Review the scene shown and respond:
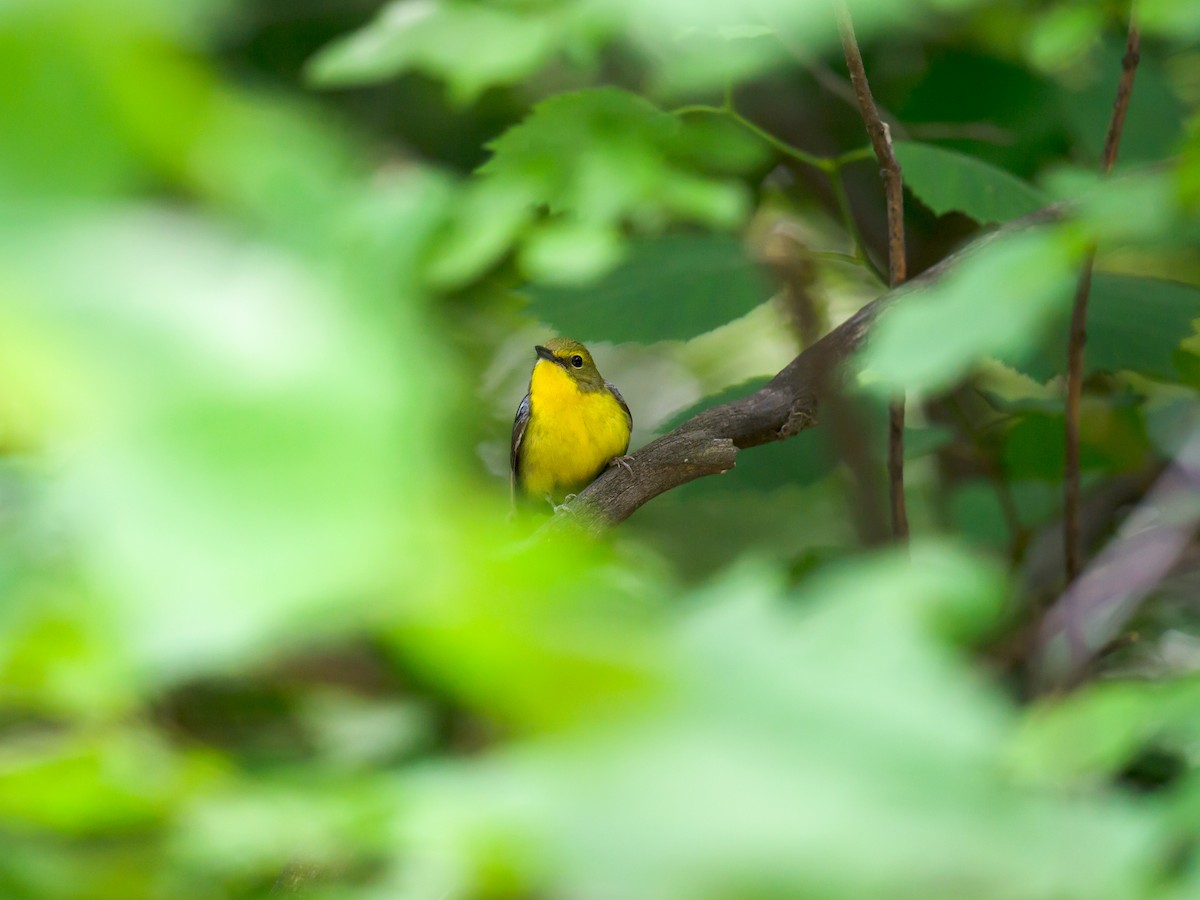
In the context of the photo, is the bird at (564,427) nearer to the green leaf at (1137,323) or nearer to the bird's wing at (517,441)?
the bird's wing at (517,441)

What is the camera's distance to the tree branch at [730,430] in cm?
272

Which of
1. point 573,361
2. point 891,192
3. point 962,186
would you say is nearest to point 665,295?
point 891,192

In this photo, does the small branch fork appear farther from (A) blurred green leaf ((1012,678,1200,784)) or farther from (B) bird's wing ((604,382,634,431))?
(B) bird's wing ((604,382,634,431))

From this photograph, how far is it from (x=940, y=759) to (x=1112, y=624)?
3.01 metres

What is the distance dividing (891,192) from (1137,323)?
0.82m

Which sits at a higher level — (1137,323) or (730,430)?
(1137,323)

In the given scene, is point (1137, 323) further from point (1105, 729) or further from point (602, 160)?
point (1105, 729)

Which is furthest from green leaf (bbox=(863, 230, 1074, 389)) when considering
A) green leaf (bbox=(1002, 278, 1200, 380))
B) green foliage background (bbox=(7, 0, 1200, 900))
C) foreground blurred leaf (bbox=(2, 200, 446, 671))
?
green leaf (bbox=(1002, 278, 1200, 380))

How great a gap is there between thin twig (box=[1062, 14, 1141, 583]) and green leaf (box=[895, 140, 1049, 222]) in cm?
21

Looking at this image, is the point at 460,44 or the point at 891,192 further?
the point at 891,192

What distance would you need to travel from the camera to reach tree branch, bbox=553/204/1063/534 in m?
2.72

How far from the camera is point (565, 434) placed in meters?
5.37

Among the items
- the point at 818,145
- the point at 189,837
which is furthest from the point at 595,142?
the point at 818,145

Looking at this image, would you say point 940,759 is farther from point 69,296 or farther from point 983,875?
point 69,296
